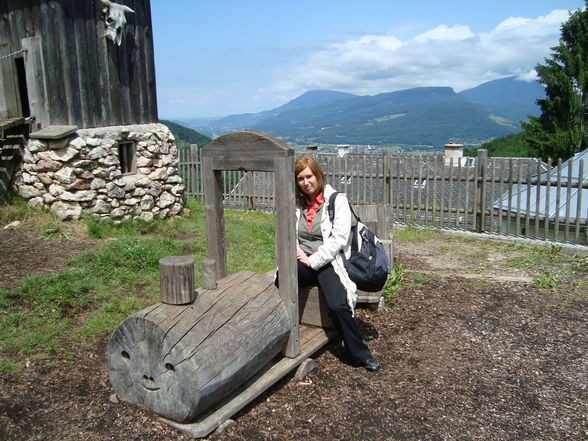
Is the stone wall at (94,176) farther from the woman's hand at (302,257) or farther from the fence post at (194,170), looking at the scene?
the woman's hand at (302,257)

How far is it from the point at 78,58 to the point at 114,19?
0.95 metres

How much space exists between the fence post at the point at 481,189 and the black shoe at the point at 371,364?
299 inches

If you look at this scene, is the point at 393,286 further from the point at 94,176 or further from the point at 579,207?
the point at 94,176

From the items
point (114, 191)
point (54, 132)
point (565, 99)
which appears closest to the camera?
point (54, 132)

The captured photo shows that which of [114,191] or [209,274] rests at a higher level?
[114,191]

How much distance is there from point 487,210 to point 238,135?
866 centimetres

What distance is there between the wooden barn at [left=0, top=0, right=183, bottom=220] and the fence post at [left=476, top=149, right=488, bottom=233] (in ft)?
22.2

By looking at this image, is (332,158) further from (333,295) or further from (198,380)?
(198,380)

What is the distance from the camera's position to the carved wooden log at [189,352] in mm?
3186

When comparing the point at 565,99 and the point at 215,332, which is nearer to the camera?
the point at 215,332

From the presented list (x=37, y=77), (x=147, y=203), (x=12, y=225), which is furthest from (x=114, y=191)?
(x=37, y=77)

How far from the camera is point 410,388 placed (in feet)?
13.5

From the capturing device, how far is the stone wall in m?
8.42

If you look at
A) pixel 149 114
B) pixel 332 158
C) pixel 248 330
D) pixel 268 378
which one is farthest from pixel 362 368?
pixel 332 158
